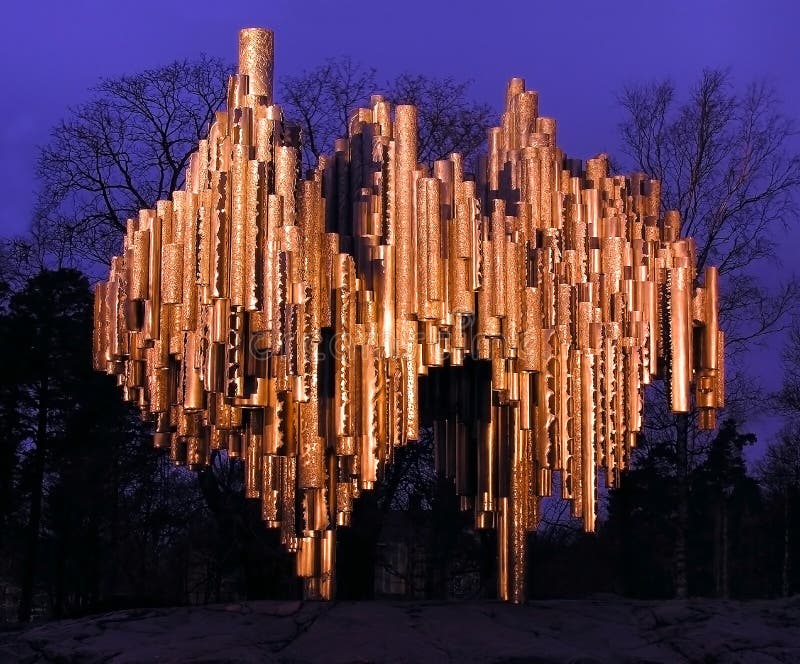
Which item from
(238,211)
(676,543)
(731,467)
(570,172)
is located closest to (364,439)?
(238,211)

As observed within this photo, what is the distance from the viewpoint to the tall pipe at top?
698 cm

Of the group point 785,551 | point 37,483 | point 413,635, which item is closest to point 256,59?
point 413,635

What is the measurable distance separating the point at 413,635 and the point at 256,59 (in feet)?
10.5

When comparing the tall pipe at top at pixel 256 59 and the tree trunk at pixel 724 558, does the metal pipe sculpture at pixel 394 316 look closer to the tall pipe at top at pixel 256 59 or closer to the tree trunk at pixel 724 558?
the tall pipe at top at pixel 256 59

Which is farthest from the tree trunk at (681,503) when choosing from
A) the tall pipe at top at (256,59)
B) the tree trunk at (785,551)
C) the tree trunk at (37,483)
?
the tall pipe at top at (256,59)

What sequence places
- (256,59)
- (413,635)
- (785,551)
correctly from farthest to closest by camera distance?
(785,551), (256,59), (413,635)

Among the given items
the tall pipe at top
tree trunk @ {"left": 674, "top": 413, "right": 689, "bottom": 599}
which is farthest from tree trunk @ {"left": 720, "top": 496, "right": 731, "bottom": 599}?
the tall pipe at top

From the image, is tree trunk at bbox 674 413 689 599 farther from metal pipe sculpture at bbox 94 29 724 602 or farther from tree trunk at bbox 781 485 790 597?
metal pipe sculpture at bbox 94 29 724 602

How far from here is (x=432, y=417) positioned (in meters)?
8.27

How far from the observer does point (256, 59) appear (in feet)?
23.0

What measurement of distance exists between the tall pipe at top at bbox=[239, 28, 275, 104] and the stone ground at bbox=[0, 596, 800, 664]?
2896mm

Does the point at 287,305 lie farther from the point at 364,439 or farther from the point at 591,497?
the point at 591,497

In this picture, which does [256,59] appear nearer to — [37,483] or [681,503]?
[681,503]

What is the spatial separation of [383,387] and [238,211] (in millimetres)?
1213
